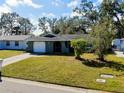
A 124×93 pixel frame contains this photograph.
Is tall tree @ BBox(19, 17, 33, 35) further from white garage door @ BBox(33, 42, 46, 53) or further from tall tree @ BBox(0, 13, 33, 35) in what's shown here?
white garage door @ BBox(33, 42, 46, 53)

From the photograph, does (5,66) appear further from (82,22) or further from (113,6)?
(82,22)

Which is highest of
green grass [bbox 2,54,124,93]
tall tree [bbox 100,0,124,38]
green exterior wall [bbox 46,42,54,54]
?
tall tree [bbox 100,0,124,38]

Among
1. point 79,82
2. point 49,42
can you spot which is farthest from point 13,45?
point 79,82

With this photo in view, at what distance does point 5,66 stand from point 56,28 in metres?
46.6

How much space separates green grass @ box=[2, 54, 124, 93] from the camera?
17406mm

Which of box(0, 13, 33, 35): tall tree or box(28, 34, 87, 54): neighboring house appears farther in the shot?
box(0, 13, 33, 35): tall tree

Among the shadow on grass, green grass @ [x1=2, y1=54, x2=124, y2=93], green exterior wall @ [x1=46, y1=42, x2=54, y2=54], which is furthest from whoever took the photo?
green exterior wall @ [x1=46, y1=42, x2=54, y2=54]

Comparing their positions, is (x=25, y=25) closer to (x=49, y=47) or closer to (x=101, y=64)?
(x=49, y=47)

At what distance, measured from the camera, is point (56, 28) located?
232 feet

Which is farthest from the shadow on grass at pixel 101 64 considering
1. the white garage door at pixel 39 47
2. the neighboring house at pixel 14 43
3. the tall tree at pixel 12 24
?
the tall tree at pixel 12 24

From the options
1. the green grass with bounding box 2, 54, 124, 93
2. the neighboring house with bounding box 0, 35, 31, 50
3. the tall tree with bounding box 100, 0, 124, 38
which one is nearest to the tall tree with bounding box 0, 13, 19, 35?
the neighboring house with bounding box 0, 35, 31, 50

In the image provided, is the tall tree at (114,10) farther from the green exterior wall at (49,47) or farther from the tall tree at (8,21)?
the tall tree at (8,21)

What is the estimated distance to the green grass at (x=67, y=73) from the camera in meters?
Result: 17.4

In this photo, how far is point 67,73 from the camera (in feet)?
68.7
